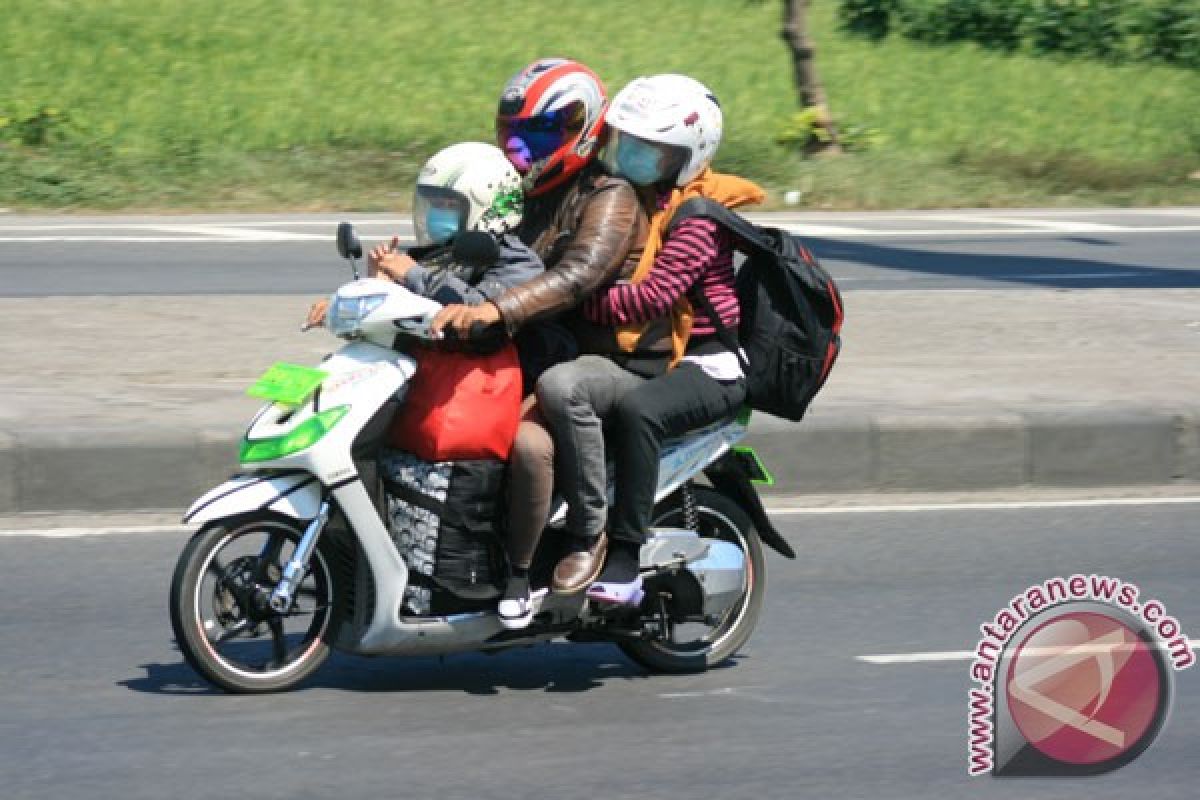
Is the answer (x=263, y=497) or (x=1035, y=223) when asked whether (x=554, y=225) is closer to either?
(x=263, y=497)

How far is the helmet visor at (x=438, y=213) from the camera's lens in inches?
227

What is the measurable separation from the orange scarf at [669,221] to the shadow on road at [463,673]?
37.3 inches

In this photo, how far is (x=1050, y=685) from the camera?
586cm

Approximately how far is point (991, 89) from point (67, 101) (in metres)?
12.1

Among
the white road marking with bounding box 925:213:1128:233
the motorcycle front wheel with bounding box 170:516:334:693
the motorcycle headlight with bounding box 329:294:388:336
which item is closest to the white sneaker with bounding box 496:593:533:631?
the motorcycle front wheel with bounding box 170:516:334:693

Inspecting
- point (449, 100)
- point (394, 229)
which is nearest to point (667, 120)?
point (394, 229)

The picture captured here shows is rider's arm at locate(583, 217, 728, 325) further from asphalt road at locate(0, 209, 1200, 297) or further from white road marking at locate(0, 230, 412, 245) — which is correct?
white road marking at locate(0, 230, 412, 245)

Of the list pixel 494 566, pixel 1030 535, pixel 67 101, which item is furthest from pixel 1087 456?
pixel 67 101

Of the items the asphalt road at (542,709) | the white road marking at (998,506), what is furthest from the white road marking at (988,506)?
the asphalt road at (542,709)

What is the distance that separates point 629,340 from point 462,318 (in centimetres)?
61

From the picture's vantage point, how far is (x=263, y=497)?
18.6ft

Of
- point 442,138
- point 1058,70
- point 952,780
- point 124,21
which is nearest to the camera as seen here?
point 952,780

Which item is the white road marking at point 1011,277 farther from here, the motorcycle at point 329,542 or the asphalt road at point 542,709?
the motorcycle at point 329,542

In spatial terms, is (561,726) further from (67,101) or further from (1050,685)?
(67,101)
